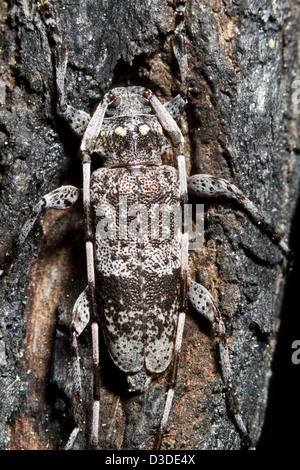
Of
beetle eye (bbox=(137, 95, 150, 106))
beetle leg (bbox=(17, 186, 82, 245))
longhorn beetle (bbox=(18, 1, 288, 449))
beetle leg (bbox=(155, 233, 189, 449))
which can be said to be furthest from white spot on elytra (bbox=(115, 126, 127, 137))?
beetle leg (bbox=(155, 233, 189, 449))

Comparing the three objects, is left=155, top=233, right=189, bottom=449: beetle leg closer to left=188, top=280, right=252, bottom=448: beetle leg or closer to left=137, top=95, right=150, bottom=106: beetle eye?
left=188, top=280, right=252, bottom=448: beetle leg

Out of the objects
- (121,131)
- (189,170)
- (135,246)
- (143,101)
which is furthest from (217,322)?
(143,101)

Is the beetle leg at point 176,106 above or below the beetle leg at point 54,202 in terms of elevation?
above

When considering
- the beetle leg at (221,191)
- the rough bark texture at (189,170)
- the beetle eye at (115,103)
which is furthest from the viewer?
the beetle eye at (115,103)

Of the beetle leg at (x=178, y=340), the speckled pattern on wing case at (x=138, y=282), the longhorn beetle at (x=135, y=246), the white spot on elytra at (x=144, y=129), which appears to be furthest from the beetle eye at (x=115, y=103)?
the beetle leg at (x=178, y=340)

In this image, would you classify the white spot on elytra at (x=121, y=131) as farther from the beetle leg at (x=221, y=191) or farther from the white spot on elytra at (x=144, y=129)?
the beetle leg at (x=221, y=191)

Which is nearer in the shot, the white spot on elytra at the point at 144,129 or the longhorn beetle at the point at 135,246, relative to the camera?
the longhorn beetle at the point at 135,246

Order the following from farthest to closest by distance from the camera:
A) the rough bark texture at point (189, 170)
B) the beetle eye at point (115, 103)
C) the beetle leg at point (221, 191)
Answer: the beetle eye at point (115, 103)
the beetle leg at point (221, 191)
the rough bark texture at point (189, 170)
